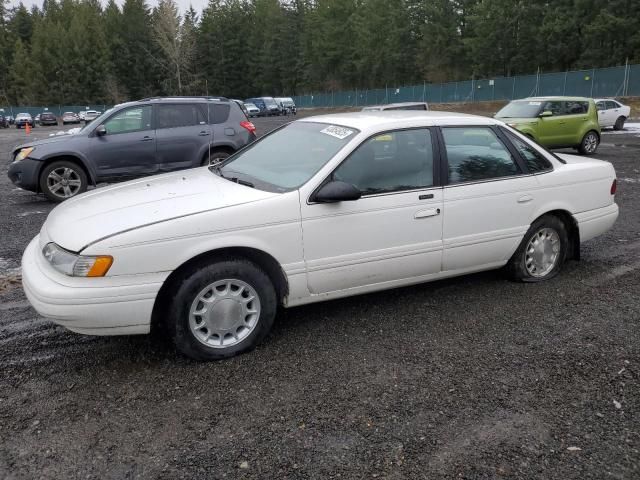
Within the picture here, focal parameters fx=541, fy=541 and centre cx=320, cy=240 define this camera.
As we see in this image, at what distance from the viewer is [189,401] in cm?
311

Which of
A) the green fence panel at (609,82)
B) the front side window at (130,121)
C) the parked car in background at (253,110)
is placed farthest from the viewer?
the parked car in background at (253,110)

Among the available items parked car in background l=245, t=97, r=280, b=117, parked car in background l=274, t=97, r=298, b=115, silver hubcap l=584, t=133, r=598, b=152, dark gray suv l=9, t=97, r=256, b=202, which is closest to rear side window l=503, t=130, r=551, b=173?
dark gray suv l=9, t=97, r=256, b=202

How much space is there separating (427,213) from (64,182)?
23.9 feet

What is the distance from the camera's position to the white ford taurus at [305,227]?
10.7ft

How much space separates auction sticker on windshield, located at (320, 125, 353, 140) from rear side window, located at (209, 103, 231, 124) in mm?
6097

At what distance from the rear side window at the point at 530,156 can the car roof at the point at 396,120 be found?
21 centimetres

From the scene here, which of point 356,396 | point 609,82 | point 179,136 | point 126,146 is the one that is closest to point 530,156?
point 356,396

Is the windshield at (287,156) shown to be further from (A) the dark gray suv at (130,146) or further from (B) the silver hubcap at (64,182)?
(B) the silver hubcap at (64,182)

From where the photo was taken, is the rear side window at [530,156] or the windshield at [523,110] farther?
the windshield at [523,110]

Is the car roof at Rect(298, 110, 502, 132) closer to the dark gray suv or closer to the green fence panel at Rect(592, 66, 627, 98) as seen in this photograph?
the dark gray suv

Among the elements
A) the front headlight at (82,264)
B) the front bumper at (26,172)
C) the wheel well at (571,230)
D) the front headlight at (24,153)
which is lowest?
the wheel well at (571,230)

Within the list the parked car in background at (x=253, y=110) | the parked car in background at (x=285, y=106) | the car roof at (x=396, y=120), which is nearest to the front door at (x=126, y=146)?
the car roof at (x=396, y=120)

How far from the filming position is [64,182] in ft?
30.2

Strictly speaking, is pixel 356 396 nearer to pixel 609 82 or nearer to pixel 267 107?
pixel 609 82
